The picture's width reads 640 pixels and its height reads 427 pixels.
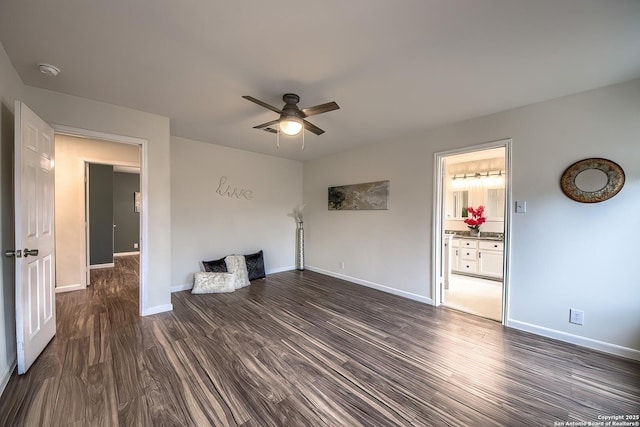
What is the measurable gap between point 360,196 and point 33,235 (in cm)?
404

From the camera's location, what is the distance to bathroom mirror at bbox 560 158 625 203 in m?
2.28

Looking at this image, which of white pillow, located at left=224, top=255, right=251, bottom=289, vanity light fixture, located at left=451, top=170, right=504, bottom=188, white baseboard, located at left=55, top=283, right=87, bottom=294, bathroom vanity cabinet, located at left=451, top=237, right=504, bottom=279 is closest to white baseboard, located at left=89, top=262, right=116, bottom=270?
white baseboard, located at left=55, top=283, right=87, bottom=294

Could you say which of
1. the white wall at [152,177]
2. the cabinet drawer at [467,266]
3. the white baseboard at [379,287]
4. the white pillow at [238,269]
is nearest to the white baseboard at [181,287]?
the white pillow at [238,269]

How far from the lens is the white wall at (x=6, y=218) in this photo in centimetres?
184

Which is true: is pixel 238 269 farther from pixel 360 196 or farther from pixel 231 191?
pixel 360 196

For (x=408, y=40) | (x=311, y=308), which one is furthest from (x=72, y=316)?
(x=408, y=40)

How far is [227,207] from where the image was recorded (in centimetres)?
468

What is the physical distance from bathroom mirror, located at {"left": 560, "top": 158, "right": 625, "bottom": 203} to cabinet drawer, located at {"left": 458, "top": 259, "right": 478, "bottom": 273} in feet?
9.63

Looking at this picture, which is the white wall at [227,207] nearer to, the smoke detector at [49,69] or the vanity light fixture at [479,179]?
the smoke detector at [49,69]

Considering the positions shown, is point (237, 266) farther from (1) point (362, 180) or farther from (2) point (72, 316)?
(1) point (362, 180)

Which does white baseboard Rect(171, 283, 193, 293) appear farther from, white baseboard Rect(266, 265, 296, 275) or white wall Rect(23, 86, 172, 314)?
white baseboard Rect(266, 265, 296, 275)

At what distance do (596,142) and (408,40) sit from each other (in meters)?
2.22

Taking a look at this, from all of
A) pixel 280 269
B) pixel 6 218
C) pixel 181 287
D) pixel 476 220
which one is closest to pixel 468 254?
pixel 476 220

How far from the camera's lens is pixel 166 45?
1.81 metres
